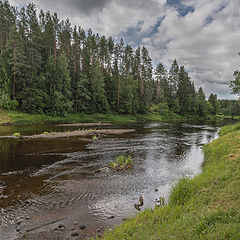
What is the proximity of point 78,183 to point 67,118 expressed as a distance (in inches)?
1686

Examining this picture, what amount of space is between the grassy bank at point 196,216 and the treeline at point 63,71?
46825 millimetres

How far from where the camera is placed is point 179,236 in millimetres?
4801

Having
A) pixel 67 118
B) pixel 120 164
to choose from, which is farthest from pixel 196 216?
pixel 67 118

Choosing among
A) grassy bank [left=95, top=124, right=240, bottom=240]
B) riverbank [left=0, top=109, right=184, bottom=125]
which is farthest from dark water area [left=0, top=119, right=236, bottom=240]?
riverbank [left=0, top=109, right=184, bottom=125]

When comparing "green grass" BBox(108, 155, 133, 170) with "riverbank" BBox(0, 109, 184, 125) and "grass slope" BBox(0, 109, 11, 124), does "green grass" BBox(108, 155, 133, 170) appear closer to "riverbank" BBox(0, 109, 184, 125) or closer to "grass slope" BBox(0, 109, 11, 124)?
"riverbank" BBox(0, 109, 184, 125)

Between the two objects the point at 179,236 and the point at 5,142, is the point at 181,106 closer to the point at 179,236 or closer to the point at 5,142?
the point at 5,142

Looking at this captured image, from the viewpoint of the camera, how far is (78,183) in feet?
39.3

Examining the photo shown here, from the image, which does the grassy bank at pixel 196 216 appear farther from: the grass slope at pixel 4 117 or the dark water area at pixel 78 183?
the grass slope at pixel 4 117

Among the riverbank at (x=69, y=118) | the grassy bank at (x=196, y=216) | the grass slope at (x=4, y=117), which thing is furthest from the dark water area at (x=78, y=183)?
the riverbank at (x=69, y=118)

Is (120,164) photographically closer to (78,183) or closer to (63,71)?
(78,183)

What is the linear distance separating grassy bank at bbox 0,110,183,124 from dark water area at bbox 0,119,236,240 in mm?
24209

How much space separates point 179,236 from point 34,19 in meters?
69.6

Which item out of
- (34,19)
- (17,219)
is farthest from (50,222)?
(34,19)

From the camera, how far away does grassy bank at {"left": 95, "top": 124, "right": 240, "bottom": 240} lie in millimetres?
4863
